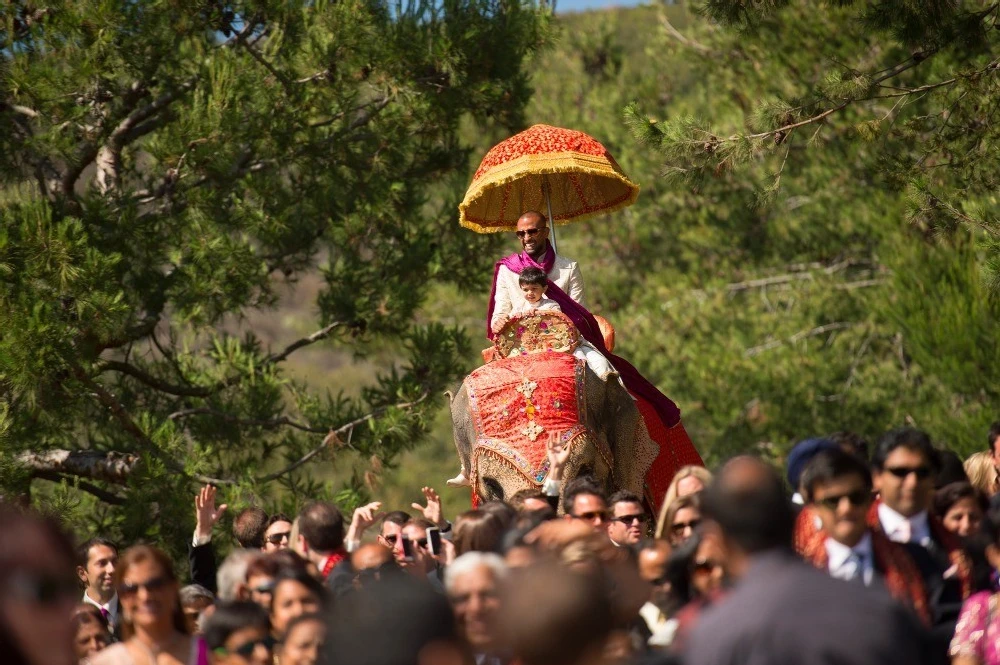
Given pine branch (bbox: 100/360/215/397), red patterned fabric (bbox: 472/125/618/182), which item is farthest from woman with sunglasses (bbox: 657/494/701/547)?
pine branch (bbox: 100/360/215/397)

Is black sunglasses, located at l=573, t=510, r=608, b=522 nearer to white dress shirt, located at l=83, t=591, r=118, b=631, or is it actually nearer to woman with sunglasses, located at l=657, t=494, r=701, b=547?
woman with sunglasses, located at l=657, t=494, r=701, b=547

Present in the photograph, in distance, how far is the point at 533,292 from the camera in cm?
864

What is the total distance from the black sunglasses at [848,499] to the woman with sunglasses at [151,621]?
2005mm

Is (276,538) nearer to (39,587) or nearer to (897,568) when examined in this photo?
(897,568)

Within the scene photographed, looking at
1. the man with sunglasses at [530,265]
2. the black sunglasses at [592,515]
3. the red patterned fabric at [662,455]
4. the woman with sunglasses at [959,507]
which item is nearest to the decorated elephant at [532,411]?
the red patterned fabric at [662,455]

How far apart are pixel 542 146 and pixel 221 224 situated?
5.57 metres

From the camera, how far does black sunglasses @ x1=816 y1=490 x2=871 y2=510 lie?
4.79 meters

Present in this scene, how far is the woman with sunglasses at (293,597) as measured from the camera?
15.9 ft

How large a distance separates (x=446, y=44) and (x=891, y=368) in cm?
896

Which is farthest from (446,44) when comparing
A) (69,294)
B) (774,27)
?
(774,27)

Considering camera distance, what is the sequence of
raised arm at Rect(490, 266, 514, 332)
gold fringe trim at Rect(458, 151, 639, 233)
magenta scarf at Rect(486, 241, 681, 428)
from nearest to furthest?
magenta scarf at Rect(486, 241, 681, 428), raised arm at Rect(490, 266, 514, 332), gold fringe trim at Rect(458, 151, 639, 233)

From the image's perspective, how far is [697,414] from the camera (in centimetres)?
2241

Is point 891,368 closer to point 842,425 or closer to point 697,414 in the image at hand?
point 842,425

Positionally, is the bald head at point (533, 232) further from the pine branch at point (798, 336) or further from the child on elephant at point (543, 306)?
the pine branch at point (798, 336)
